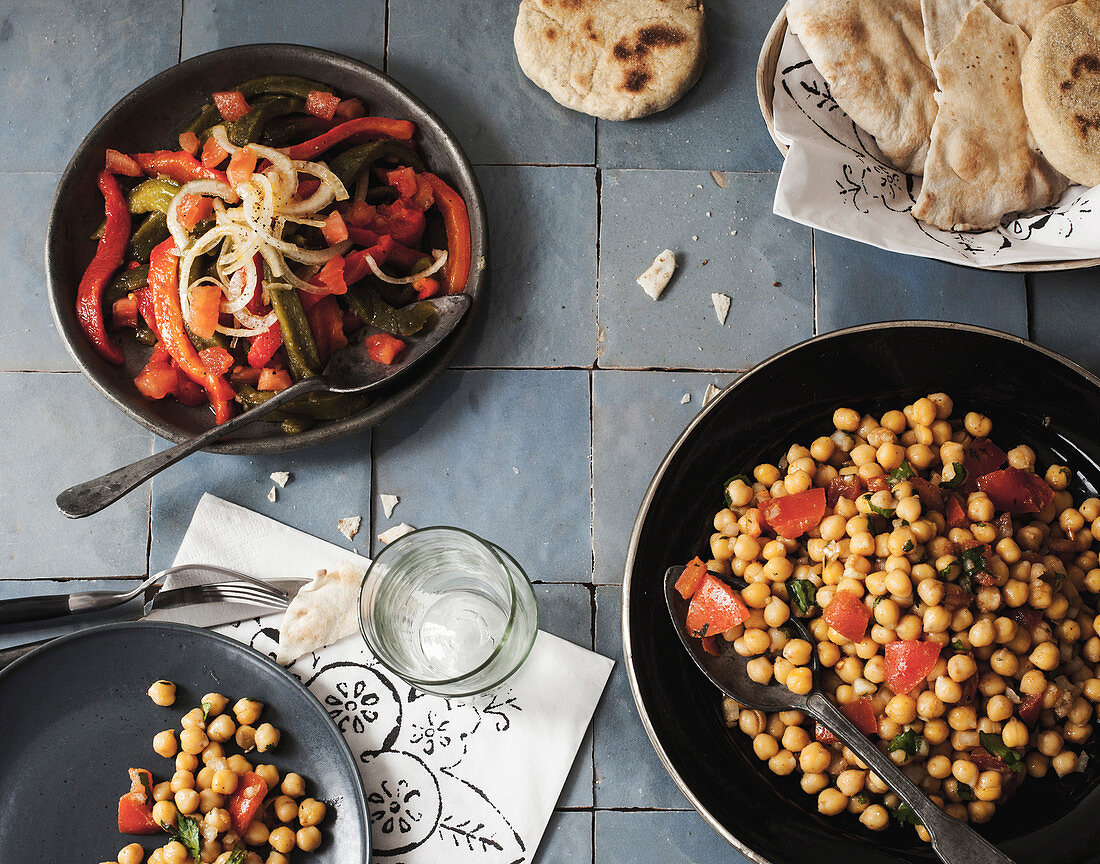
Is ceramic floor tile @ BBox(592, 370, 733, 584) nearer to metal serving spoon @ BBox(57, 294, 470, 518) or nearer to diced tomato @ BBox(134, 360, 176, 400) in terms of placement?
metal serving spoon @ BBox(57, 294, 470, 518)

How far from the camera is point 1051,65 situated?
1560 mm

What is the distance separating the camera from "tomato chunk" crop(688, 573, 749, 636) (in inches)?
60.3

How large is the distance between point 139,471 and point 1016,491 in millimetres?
1632

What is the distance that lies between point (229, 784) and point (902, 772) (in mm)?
1214

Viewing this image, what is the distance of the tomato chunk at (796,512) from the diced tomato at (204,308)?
112 cm

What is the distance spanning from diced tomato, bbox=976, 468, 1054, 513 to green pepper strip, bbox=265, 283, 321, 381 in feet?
4.25

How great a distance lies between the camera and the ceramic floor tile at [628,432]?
1.78m

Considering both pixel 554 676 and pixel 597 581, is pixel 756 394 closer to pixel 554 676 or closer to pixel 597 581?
pixel 597 581

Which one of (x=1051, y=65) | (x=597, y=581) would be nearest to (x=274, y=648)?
(x=597, y=581)

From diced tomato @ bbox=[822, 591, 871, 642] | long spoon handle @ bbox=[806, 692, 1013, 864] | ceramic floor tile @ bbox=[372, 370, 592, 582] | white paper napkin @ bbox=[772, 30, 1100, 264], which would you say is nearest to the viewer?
long spoon handle @ bbox=[806, 692, 1013, 864]

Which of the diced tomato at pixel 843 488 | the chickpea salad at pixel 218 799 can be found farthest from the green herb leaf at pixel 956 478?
the chickpea salad at pixel 218 799

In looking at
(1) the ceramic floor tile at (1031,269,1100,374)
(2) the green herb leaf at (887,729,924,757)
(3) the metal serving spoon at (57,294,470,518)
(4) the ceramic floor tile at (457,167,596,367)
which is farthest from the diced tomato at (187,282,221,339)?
(1) the ceramic floor tile at (1031,269,1100,374)

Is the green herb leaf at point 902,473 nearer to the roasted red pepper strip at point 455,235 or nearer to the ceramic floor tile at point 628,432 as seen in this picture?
the ceramic floor tile at point 628,432

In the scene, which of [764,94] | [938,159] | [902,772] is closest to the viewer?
[902,772]
